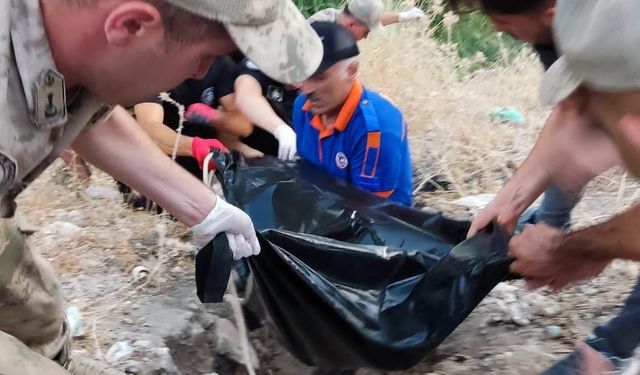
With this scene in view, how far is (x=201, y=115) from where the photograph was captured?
131 inches

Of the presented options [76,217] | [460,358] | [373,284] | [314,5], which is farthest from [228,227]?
[314,5]

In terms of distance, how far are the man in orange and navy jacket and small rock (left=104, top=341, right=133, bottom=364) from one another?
89cm

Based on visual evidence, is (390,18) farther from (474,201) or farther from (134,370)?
(134,370)

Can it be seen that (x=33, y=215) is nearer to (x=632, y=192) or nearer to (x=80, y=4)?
(x=80, y=4)

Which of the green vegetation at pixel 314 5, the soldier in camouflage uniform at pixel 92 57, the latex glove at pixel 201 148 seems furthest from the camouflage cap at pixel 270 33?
the green vegetation at pixel 314 5

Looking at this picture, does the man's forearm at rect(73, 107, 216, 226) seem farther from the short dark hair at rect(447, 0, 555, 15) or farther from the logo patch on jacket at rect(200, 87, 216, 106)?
the logo patch on jacket at rect(200, 87, 216, 106)

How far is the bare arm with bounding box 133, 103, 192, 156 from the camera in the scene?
305 cm

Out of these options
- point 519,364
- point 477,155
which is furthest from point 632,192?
point 519,364

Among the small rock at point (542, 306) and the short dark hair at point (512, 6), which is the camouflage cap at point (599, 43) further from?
the small rock at point (542, 306)

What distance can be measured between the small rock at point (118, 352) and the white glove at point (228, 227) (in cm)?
46

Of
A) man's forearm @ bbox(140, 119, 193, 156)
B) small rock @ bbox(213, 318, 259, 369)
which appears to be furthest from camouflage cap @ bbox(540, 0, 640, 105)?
man's forearm @ bbox(140, 119, 193, 156)

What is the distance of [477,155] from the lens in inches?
145

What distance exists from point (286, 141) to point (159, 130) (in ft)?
1.86

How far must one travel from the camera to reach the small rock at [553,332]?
225cm
